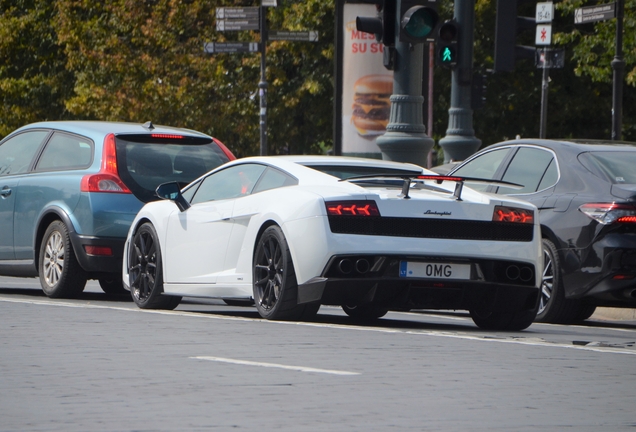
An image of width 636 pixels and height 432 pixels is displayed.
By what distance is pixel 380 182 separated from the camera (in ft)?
33.0

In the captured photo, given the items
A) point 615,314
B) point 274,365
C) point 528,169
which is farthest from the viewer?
point 615,314

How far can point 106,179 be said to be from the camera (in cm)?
1270

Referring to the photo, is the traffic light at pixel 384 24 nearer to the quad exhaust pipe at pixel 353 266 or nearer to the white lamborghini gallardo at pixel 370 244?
the white lamborghini gallardo at pixel 370 244

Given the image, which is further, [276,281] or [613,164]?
[613,164]

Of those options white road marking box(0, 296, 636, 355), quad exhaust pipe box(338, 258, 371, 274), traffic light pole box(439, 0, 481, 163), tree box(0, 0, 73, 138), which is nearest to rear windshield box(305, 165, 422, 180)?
quad exhaust pipe box(338, 258, 371, 274)

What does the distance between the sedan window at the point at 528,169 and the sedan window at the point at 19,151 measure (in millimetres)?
4466

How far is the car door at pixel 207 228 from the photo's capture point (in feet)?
35.5

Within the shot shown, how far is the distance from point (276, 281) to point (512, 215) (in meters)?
1.68

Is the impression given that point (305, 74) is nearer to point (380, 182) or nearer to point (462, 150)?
point (462, 150)

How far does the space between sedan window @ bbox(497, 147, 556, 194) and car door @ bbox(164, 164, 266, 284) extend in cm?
245

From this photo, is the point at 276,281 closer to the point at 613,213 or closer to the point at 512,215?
the point at 512,215

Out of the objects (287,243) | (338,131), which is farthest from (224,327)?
(338,131)

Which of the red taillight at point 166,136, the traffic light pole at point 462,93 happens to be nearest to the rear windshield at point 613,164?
the red taillight at point 166,136

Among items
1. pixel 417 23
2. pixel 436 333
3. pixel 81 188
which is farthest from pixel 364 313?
pixel 417 23
